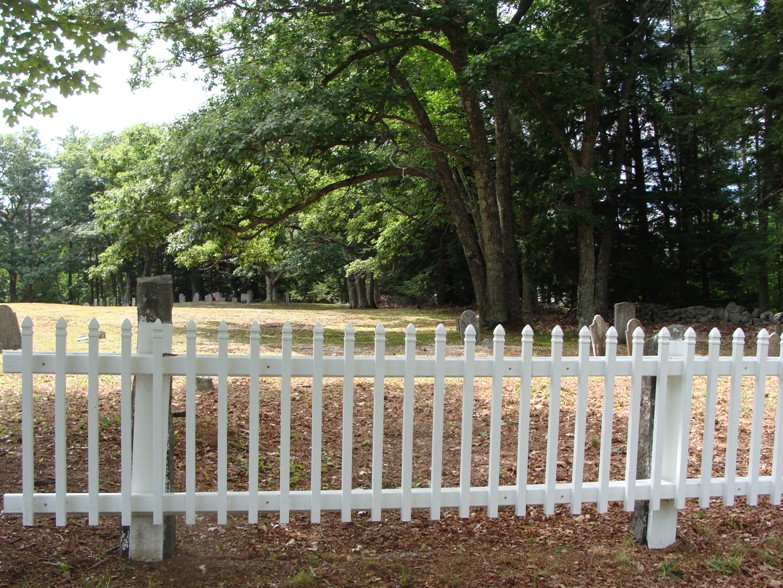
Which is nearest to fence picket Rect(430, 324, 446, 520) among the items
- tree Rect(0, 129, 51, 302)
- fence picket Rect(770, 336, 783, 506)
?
fence picket Rect(770, 336, 783, 506)

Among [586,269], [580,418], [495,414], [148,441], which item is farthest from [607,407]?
[586,269]

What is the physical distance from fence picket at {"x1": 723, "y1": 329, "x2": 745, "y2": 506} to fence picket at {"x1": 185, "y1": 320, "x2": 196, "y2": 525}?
3183 millimetres

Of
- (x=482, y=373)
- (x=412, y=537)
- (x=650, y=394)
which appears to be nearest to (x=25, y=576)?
(x=412, y=537)

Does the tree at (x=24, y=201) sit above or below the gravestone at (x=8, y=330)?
above

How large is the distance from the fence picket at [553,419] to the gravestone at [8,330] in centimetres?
1121

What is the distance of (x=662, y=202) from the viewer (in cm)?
2408

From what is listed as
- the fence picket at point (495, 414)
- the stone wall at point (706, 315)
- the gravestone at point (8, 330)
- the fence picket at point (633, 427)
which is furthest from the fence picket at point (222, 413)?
the stone wall at point (706, 315)

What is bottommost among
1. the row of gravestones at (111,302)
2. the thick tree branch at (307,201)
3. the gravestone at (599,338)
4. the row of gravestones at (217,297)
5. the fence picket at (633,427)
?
the row of gravestones at (111,302)

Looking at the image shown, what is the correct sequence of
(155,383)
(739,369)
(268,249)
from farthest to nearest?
(268,249) → (739,369) → (155,383)

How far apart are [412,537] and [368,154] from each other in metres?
14.5

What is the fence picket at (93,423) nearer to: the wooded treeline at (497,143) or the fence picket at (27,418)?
the fence picket at (27,418)

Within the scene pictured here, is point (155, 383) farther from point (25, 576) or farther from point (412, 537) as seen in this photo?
point (412, 537)

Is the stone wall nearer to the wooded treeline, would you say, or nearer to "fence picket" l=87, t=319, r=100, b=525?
the wooded treeline

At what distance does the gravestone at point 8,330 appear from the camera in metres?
11.9
